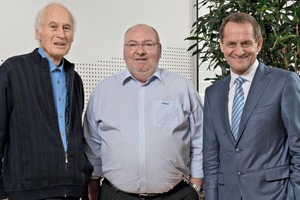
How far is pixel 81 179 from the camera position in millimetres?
2176

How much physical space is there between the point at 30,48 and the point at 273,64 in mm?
2267

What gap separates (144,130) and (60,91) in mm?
570

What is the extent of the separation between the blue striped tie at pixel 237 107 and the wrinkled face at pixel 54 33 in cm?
97

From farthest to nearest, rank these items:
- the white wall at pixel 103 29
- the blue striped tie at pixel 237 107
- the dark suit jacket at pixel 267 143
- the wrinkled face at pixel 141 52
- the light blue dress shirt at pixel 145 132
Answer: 1. the white wall at pixel 103 29
2. the wrinkled face at pixel 141 52
3. the light blue dress shirt at pixel 145 132
4. the blue striped tie at pixel 237 107
5. the dark suit jacket at pixel 267 143

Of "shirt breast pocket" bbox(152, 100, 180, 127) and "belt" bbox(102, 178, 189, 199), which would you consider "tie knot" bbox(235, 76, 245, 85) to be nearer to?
"shirt breast pocket" bbox(152, 100, 180, 127)

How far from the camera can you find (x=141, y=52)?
2.55m

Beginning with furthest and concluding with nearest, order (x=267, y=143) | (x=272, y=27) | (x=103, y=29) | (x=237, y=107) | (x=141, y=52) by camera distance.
→ (x=103, y=29) → (x=272, y=27) → (x=141, y=52) → (x=237, y=107) → (x=267, y=143)

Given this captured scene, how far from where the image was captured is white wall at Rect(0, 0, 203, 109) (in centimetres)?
382

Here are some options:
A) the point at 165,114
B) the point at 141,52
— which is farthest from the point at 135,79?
the point at 165,114

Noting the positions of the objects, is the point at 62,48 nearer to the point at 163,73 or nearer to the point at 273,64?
the point at 163,73

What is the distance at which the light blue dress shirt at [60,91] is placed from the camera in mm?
2145

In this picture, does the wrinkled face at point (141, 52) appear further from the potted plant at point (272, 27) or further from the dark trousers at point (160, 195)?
the potted plant at point (272, 27)

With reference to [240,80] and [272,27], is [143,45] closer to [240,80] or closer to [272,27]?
[240,80]

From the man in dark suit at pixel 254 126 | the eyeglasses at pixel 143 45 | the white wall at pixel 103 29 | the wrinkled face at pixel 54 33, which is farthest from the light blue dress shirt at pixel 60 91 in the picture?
the white wall at pixel 103 29
